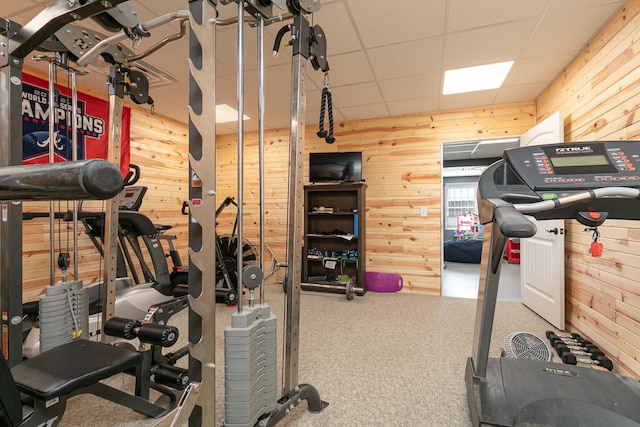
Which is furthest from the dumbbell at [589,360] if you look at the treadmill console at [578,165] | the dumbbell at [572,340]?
the treadmill console at [578,165]

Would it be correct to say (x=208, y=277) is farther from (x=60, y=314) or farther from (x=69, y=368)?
(x=60, y=314)

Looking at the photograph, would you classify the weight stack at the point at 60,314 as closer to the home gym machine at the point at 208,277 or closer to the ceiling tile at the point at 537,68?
the home gym machine at the point at 208,277

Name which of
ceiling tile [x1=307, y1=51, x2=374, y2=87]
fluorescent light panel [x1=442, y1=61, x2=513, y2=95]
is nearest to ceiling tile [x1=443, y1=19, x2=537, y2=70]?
fluorescent light panel [x1=442, y1=61, x2=513, y2=95]

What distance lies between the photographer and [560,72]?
3117 mm

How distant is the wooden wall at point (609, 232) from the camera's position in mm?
2020

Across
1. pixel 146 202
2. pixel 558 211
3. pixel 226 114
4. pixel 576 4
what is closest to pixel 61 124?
pixel 146 202

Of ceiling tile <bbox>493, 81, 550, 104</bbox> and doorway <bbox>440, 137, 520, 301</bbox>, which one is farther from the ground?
ceiling tile <bbox>493, 81, 550, 104</bbox>

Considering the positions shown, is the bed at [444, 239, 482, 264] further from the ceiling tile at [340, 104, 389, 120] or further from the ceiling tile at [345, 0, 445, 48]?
the ceiling tile at [345, 0, 445, 48]

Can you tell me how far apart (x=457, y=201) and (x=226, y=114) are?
7.53m

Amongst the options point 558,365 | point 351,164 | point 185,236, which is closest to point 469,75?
point 351,164

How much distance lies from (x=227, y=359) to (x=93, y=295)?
6.61ft

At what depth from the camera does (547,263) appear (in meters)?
3.08

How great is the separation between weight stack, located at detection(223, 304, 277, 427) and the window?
29.9ft

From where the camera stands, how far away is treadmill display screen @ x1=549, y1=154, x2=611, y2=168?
122cm
